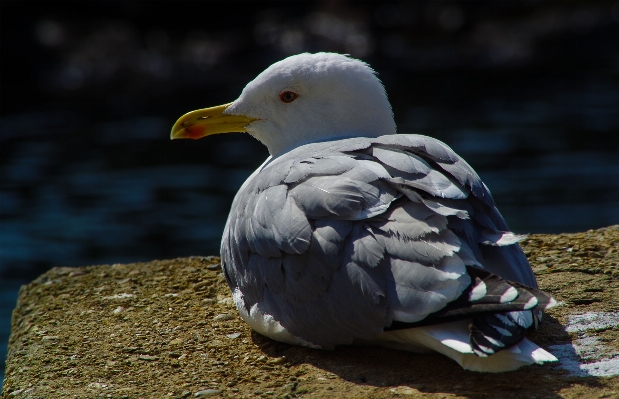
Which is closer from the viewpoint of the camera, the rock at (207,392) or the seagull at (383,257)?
the seagull at (383,257)

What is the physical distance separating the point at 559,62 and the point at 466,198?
46.9 ft

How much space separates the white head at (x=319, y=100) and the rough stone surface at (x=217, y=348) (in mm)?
1031

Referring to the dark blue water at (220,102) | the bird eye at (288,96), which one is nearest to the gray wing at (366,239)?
the bird eye at (288,96)

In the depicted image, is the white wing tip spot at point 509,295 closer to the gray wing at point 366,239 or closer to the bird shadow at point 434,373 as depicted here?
the gray wing at point 366,239

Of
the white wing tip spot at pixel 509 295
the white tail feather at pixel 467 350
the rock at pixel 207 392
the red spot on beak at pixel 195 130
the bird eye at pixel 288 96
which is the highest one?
the bird eye at pixel 288 96

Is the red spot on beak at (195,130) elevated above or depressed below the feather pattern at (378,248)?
above

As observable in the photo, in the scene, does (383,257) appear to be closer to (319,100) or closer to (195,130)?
(319,100)

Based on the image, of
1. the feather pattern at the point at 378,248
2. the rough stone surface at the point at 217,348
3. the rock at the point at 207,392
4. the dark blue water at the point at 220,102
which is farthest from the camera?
the dark blue water at the point at 220,102

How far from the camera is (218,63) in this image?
17484 mm

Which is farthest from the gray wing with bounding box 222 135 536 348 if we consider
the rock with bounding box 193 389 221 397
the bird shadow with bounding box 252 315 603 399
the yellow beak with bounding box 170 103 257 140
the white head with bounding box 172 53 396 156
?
the yellow beak with bounding box 170 103 257 140

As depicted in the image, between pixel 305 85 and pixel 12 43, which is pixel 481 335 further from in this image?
pixel 12 43

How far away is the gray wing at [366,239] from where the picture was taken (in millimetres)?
3131

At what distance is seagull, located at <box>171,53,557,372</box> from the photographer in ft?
9.78

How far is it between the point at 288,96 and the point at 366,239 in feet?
4.59
